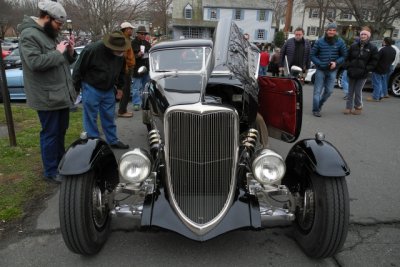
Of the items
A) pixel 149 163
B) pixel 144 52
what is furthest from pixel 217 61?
pixel 144 52

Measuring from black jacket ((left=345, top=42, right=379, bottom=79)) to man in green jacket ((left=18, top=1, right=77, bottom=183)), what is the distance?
20.2ft

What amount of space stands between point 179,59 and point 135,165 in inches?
83.0

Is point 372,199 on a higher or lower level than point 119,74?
lower

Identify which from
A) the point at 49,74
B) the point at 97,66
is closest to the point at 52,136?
the point at 49,74

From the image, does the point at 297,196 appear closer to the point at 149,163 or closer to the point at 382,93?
the point at 149,163

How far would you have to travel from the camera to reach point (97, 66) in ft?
15.9

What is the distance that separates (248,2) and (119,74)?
4736cm

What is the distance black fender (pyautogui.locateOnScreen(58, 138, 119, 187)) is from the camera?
9.03 ft

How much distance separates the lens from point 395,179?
4602 mm

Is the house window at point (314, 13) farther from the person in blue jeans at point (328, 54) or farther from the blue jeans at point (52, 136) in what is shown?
the blue jeans at point (52, 136)

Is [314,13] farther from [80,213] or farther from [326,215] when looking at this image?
[80,213]

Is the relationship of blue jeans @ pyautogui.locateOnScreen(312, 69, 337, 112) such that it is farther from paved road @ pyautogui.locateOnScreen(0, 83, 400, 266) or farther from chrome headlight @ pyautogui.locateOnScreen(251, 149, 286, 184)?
chrome headlight @ pyautogui.locateOnScreen(251, 149, 286, 184)

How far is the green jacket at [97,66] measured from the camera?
4809 millimetres

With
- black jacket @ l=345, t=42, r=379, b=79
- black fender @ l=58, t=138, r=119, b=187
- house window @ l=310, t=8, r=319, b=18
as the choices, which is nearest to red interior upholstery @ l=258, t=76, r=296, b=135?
black fender @ l=58, t=138, r=119, b=187
